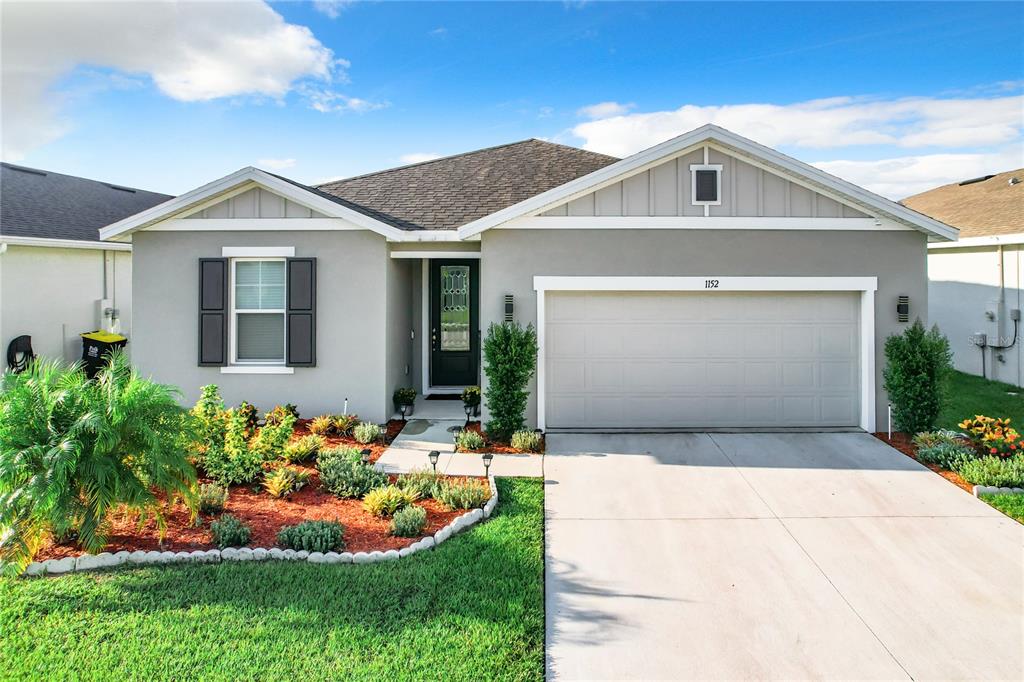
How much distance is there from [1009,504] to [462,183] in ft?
30.7

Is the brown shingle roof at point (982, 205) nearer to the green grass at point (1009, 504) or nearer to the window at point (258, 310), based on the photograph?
the green grass at point (1009, 504)

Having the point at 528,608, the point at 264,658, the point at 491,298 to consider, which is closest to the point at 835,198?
the point at 491,298

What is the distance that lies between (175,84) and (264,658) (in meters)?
12.1

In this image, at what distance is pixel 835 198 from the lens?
891 cm

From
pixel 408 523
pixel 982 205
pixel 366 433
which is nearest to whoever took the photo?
pixel 408 523

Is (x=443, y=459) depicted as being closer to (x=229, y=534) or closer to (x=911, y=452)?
(x=229, y=534)

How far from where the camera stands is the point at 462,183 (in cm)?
1196

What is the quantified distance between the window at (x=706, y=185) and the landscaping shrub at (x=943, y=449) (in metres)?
4.12

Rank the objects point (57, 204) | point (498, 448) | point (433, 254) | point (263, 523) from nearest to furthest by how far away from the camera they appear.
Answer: point (263, 523) → point (498, 448) → point (433, 254) → point (57, 204)

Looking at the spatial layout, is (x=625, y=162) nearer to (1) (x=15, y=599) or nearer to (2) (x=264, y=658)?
(2) (x=264, y=658)

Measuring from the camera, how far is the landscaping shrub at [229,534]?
5.26 meters

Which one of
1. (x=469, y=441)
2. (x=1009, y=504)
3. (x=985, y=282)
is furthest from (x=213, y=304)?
(x=985, y=282)

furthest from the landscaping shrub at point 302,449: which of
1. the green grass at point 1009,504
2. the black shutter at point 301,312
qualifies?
the green grass at point 1009,504

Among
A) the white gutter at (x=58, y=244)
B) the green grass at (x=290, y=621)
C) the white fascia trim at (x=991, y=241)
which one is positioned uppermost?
the white fascia trim at (x=991, y=241)
